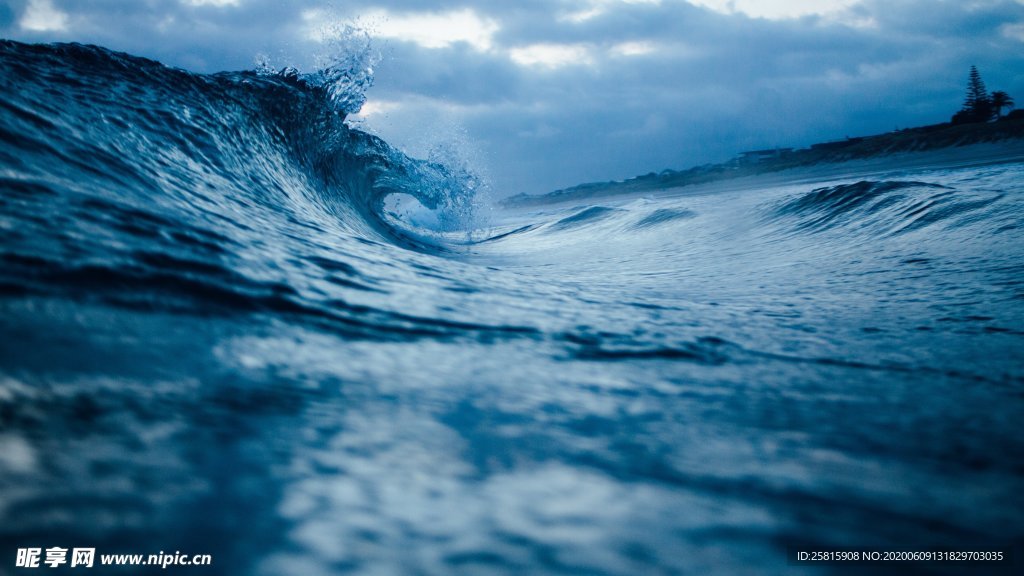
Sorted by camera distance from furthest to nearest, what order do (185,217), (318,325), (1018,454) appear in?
(185,217)
(318,325)
(1018,454)

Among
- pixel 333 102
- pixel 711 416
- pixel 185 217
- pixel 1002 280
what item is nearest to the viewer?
pixel 711 416

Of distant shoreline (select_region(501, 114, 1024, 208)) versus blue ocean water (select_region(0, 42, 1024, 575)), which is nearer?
blue ocean water (select_region(0, 42, 1024, 575))

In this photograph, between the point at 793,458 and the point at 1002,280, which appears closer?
the point at 793,458

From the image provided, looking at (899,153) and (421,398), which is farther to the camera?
(899,153)

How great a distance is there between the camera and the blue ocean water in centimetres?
59

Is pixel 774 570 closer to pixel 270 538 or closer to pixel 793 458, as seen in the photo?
pixel 793 458

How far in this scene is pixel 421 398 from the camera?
99 centimetres

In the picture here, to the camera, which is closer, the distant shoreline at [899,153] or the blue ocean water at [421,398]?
the blue ocean water at [421,398]

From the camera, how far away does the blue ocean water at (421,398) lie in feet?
1.94

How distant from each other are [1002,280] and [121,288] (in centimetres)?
319

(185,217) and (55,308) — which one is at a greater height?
(185,217)

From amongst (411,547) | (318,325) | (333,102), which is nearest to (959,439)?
(411,547)

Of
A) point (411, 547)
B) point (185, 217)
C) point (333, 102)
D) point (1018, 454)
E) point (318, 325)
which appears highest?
point (333, 102)

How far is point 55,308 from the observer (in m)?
0.95
